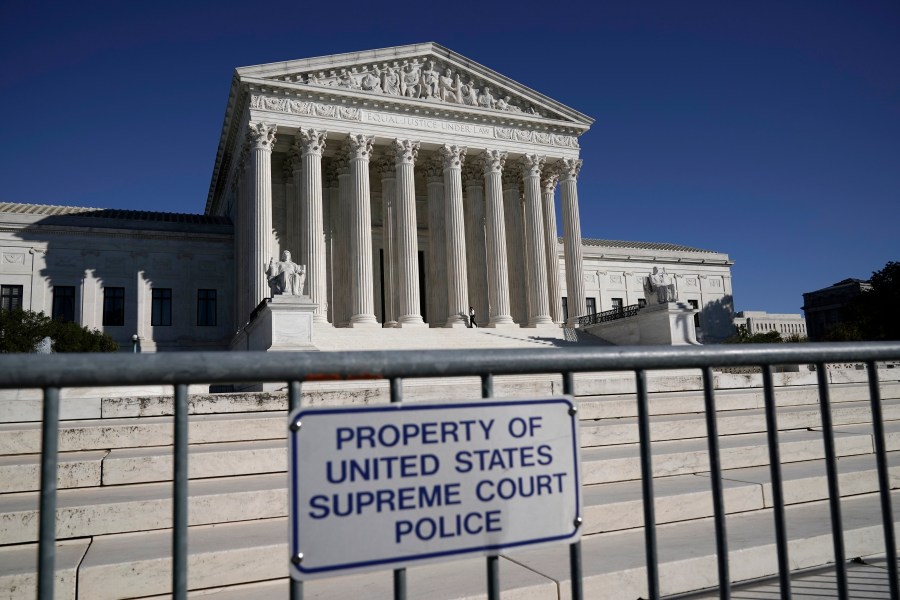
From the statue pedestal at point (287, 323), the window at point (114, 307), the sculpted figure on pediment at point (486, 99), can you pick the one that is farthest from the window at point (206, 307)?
the sculpted figure on pediment at point (486, 99)

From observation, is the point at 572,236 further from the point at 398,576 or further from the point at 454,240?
the point at 398,576

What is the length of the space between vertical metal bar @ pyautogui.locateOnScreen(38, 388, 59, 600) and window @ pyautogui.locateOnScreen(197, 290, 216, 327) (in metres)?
39.7

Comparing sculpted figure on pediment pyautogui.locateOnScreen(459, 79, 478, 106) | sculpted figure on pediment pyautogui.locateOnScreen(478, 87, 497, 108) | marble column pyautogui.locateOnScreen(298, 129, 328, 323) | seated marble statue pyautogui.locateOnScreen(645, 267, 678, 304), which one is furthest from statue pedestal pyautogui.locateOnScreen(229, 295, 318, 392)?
sculpted figure on pediment pyautogui.locateOnScreen(478, 87, 497, 108)

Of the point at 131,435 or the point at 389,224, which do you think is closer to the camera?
the point at 131,435

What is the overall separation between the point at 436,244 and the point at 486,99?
8755 millimetres

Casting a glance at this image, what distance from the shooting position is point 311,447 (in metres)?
2.10

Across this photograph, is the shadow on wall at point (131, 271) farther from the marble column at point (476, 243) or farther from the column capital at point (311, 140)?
the marble column at point (476, 243)

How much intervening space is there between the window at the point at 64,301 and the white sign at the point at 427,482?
40.2 m

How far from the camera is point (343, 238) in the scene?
118 feet

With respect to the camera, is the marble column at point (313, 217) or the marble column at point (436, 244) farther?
the marble column at point (436, 244)

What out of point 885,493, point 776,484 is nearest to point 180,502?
point 776,484

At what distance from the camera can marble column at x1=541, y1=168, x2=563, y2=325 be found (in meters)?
38.2

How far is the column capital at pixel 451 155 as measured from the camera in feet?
115

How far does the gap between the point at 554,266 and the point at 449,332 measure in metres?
10.3
